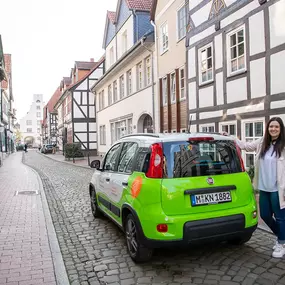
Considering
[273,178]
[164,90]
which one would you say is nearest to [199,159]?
[273,178]

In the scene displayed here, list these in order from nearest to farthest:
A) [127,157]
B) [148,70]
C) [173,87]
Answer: [127,157] < [173,87] < [148,70]

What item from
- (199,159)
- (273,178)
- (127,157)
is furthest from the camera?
(127,157)

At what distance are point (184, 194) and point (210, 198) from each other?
370 mm

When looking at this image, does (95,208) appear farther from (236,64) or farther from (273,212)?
(236,64)

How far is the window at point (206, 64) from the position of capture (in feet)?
41.9

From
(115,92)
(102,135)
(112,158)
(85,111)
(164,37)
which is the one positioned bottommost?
(112,158)

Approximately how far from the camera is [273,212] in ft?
15.3

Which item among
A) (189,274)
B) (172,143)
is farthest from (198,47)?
(189,274)

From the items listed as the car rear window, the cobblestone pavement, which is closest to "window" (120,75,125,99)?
the cobblestone pavement

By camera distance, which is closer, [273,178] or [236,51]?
[273,178]

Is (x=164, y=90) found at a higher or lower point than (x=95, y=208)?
higher

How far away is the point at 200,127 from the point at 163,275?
9879 mm

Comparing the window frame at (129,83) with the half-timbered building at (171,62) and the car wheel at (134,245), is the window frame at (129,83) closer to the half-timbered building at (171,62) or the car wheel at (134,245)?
the half-timbered building at (171,62)

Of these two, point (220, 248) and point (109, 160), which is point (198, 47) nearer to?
point (109, 160)
